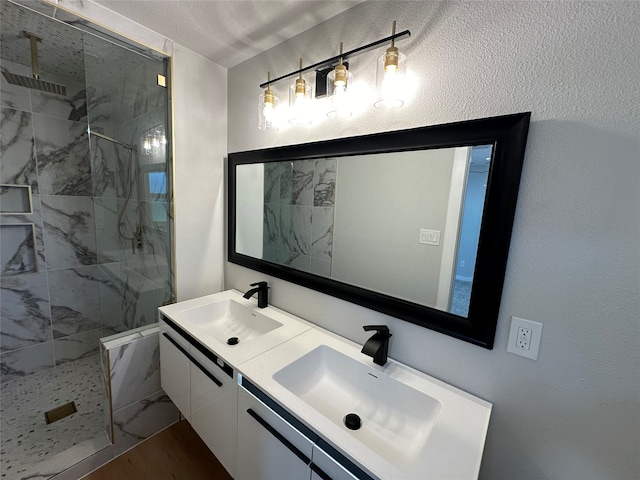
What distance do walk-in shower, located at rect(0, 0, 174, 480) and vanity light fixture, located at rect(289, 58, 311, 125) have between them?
83 cm

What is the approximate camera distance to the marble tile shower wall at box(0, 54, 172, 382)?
6.35ft

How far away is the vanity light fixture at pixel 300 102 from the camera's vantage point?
1289mm

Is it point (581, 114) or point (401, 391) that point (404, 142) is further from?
point (401, 391)

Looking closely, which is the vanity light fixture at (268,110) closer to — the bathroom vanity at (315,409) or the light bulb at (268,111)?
the light bulb at (268,111)

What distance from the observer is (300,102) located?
1.33 m

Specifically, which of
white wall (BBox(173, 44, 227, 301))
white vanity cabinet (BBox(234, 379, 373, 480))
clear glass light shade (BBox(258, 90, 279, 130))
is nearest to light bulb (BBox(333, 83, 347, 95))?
clear glass light shade (BBox(258, 90, 279, 130))

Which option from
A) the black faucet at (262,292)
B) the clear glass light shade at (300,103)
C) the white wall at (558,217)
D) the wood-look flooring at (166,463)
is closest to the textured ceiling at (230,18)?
the clear glass light shade at (300,103)

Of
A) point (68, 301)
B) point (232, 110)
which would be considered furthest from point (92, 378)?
point (232, 110)

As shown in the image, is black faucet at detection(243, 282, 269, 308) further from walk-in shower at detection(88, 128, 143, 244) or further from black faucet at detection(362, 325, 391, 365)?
walk-in shower at detection(88, 128, 143, 244)

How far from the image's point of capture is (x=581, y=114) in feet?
2.45

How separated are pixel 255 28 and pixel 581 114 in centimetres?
145

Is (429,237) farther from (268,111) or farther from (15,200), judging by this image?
(15,200)

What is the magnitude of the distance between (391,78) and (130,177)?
2000 mm

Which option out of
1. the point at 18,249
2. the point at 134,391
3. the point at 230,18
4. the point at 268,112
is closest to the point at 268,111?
the point at 268,112
